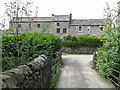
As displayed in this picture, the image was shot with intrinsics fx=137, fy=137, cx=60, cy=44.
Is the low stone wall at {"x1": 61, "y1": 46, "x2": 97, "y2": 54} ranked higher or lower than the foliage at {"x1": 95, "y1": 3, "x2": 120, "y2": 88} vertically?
lower

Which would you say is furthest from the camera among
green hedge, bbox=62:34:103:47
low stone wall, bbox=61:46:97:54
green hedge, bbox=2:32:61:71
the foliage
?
low stone wall, bbox=61:46:97:54

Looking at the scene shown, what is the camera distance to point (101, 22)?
1425 inches

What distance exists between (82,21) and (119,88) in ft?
108

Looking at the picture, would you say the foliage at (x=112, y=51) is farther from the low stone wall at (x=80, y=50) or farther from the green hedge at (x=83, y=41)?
the low stone wall at (x=80, y=50)

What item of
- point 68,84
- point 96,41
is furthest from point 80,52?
point 68,84

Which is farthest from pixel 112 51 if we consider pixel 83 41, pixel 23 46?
pixel 83 41

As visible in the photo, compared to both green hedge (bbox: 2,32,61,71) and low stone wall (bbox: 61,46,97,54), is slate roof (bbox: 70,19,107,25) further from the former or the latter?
green hedge (bbox: 2,32,61,71)

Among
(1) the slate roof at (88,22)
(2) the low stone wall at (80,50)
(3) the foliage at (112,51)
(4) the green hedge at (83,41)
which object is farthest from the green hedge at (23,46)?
(1) the slate roof at (88,22)

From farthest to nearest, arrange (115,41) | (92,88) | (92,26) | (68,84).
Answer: (92,26) < (115,41) < (68,84) < (92,88)

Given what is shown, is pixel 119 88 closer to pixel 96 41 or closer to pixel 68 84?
pixel 68 84

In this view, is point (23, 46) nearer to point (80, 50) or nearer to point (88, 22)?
point (80, 50)

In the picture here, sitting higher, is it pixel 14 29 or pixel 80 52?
pixel 14 29

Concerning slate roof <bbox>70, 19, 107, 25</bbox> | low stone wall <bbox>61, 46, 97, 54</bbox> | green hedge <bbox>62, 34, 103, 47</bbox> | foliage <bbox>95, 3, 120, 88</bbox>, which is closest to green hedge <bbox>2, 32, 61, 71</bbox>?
foliage <bbox>95, 3, 120, 88</bbox>

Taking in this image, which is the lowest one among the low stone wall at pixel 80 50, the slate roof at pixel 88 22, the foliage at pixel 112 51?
the low stone wall at pixel 80 50
